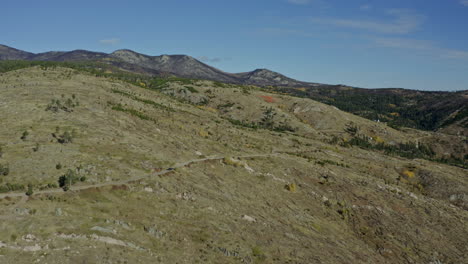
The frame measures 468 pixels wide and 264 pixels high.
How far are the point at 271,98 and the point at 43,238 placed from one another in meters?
171

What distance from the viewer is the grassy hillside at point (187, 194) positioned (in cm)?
2756

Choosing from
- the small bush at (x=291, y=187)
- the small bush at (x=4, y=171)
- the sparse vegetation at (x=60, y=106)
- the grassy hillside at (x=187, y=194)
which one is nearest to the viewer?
the grassy hillside at (x=187, y=194)

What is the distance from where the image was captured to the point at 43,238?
78.7 ft

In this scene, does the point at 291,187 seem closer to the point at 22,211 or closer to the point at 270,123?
the point at 22,211

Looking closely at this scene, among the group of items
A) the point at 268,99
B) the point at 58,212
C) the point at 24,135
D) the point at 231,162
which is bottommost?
the point at 231,162

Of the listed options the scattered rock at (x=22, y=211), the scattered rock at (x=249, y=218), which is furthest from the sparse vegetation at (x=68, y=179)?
the scattered rock at (x=249, y=218)

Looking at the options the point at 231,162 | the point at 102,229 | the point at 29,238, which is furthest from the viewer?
the point at 231,162

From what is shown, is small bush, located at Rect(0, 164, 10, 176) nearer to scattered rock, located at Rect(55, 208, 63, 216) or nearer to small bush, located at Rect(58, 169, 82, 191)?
small bush, located at Rect(58, 169, 82, 191)

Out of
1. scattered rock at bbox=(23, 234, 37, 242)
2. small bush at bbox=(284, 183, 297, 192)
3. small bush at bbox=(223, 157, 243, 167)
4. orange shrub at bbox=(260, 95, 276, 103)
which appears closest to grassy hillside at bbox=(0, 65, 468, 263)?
scattered rock at bbox=(23, 234, 37, 242)

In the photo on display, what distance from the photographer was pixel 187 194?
41031mm

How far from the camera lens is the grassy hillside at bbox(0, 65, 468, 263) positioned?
27.6 meters

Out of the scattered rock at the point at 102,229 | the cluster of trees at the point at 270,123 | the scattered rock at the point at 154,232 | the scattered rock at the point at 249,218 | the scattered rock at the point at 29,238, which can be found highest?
the cluster of trees at the point at 270,123

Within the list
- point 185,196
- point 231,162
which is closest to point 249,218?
point 185,196

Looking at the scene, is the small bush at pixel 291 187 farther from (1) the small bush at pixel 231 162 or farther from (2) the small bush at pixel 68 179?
(2) the small bush at pixel 68 179
